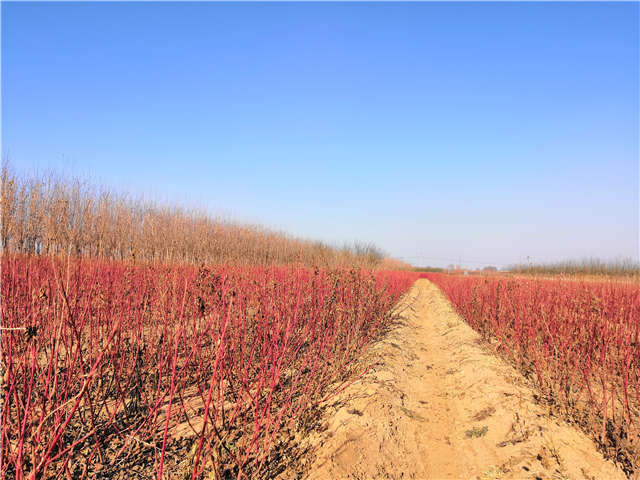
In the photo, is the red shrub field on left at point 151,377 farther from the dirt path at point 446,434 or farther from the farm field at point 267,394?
the dirt path at point 446,434

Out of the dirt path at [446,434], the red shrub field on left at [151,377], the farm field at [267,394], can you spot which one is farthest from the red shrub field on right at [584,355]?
the red shrub field on left at [151,377]

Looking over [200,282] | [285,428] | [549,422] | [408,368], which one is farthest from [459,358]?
[200,282]

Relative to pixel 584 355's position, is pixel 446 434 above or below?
below

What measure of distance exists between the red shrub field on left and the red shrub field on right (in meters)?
2.30

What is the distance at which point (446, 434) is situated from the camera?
339 cm

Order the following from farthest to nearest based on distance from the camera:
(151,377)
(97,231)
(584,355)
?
(97,231) → (584,355) → (151,377)

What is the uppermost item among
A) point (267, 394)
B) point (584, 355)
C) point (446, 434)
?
point (584, 355)

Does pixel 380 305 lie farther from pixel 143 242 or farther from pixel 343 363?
pixel 143 242

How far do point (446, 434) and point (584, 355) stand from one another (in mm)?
2019

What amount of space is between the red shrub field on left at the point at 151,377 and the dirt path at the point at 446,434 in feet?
1.28

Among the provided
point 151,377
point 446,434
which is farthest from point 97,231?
point 446,434

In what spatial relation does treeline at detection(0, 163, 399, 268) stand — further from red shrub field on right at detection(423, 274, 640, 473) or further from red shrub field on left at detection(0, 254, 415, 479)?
red shrub field on right at detection(423, 274, 640, 473)

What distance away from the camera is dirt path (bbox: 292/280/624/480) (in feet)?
8.73

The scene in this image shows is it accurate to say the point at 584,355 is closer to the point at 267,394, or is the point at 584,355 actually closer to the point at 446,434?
the point at 446,434
